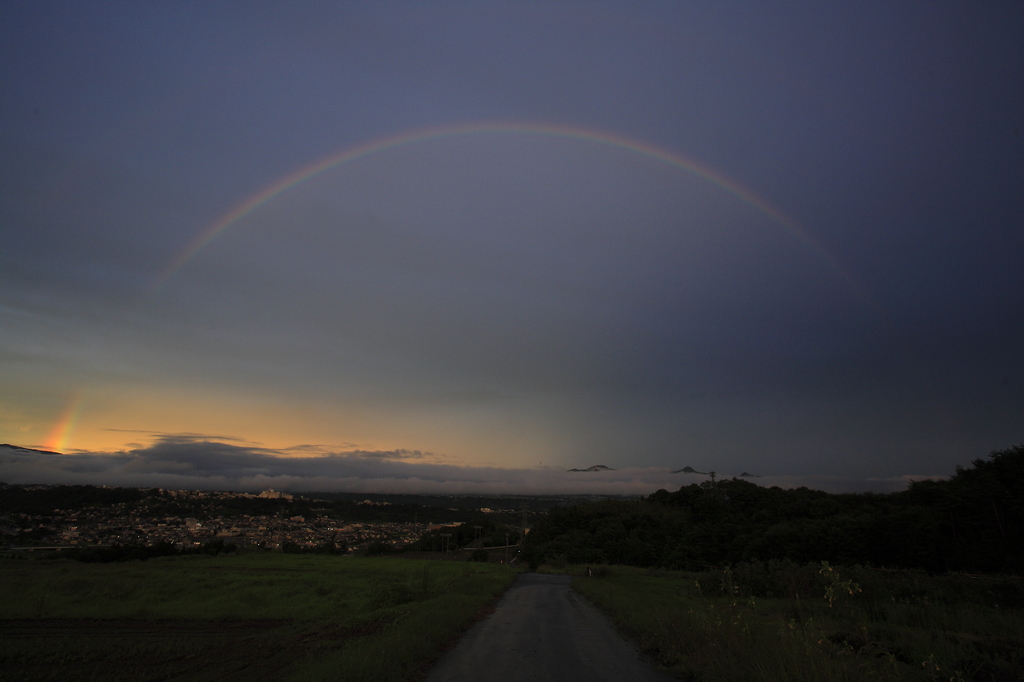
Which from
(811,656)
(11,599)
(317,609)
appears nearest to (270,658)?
(317,609)

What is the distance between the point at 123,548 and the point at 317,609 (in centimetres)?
5036

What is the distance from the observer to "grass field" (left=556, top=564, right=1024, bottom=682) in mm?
8578

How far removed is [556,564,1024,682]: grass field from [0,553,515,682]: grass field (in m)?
6.52

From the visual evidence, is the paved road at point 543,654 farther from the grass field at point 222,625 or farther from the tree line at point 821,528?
the tree line at point 821,528

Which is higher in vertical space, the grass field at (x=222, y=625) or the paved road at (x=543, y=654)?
the paved road at (x=543, y=654)

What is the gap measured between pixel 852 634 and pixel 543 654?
7.87 m

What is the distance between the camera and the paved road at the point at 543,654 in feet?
36.2

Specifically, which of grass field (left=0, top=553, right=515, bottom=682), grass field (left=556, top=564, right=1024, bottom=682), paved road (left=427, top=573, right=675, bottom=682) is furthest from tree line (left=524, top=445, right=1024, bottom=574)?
grass field (left=0, top=553, right=515, bottom=682)

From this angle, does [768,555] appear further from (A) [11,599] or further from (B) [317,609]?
(A) [11,599]

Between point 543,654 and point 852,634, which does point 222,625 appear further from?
point 852,634

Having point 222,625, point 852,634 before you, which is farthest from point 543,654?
point 222,625

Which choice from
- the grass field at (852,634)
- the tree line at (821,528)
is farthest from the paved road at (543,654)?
the tree line at (821,528)

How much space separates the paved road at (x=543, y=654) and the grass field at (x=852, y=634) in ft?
2.99

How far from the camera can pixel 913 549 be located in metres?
49.3
